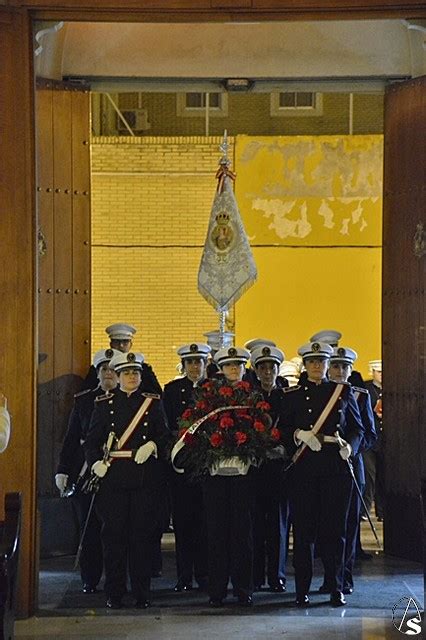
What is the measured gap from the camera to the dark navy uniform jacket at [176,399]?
33.9 ft

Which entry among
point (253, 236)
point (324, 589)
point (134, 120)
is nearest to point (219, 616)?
point (324, 589)

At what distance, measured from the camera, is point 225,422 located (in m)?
8.95

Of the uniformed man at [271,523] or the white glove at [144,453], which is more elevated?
the white glove at [144,453]

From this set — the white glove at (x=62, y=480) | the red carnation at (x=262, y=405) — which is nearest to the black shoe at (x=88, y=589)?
the white glove at (x=62, y=480)

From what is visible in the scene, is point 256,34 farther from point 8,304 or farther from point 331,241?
point 331,241

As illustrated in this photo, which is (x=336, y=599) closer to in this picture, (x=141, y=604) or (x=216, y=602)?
(x=216, y=602)

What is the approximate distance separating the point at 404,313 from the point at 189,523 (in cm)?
260

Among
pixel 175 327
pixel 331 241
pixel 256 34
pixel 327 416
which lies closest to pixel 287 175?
pixel 331 241

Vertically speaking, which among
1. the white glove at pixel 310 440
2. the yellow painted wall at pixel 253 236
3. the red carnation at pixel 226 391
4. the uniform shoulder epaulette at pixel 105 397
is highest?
the yellow painted wall at pixel 253 236

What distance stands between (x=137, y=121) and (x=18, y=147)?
1475cm

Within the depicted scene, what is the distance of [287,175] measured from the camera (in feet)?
70.2

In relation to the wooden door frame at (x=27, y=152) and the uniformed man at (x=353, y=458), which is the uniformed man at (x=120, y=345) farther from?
the wooden door frame at (x=27, y=152)

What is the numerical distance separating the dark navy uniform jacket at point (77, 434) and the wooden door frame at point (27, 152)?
1.24 meters

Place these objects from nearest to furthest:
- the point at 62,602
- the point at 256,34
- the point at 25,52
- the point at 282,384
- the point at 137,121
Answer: the point at 25,52 < the point at 62,602 < the point at 282,384 < the point at 256,34 < the point at 137,121
